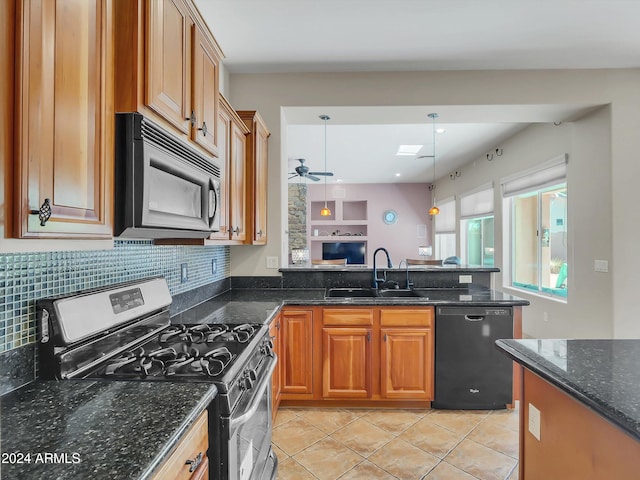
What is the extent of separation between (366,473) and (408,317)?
1054 mm

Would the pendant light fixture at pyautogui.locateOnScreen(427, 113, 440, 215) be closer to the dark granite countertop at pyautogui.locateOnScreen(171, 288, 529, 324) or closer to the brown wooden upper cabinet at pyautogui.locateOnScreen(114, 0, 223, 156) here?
the dark granite countertop at pyautogui.locateOnScreen(171, 288, 529, 324)

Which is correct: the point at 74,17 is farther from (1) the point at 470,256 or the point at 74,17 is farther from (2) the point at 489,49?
(1) the point at 470,256

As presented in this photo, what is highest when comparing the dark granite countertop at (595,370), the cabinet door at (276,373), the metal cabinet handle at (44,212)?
the metal cabinet handle at (44,212)

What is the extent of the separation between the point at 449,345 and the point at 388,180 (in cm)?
664

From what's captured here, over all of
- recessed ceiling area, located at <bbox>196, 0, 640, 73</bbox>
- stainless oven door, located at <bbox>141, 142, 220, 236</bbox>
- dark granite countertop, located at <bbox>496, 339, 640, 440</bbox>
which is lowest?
dark granite countertop, located at <bbox>496, 339, 640, 440</bbox>

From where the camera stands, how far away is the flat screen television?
29.7 feet

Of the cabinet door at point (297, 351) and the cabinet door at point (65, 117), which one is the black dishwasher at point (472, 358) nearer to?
the cabinet door at point (297, 351)

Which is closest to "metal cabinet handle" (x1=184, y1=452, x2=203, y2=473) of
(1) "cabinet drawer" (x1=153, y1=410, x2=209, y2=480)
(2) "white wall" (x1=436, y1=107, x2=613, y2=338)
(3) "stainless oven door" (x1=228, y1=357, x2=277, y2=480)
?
(1) "cabinet drawer" (x1=153, y1=410, x2=209, y2=480)

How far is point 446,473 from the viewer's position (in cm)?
195

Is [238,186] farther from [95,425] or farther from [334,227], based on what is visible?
[334,227]

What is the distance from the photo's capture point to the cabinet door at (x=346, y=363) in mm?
2598

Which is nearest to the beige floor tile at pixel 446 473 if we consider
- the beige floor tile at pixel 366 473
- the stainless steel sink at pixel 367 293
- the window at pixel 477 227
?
the beige floor tile at pixel 366 473

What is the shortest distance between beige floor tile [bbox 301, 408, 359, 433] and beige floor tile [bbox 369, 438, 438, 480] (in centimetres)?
38

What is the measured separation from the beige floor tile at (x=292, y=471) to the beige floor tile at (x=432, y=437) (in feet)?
2.34
